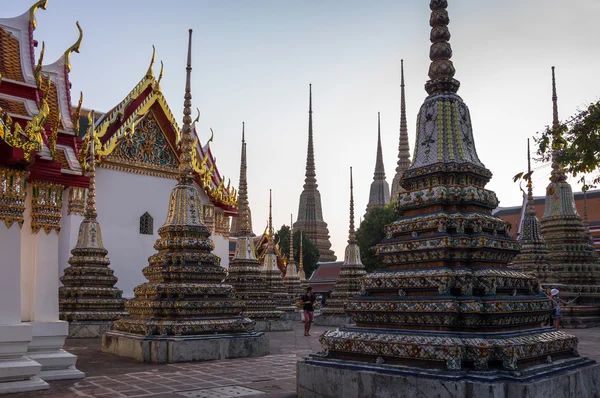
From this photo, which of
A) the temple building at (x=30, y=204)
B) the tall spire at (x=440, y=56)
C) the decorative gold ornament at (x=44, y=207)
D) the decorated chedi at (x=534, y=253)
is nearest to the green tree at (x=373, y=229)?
the decorated chedi at (x=534, y=253)

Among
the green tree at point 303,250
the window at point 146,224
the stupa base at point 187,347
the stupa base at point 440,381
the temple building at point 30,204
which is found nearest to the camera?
the stupa base at point 440,381

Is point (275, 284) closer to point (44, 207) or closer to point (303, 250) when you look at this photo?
point (44, 207)

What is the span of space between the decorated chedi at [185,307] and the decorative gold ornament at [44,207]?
2762 mm

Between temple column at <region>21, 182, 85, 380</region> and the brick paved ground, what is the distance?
0.36 meters

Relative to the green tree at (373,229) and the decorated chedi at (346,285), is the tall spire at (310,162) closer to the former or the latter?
the green tree at (373,229)

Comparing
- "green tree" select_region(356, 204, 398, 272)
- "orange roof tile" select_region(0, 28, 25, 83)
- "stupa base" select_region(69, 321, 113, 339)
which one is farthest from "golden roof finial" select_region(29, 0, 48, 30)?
"green tree" select_region(356, 204, 398, 272)

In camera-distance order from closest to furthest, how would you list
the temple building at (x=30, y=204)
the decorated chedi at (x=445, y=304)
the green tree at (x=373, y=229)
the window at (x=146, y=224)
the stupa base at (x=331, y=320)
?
the decorated chedi at (x=445, y=304) → the temple building at (x=30, y=204) → the stupa base at (x=331, y=320) → the window at (x=146, y=224) → the green tree at (x=373, y=229)

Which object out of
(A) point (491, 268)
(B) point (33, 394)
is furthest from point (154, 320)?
(A) point (491, 268)

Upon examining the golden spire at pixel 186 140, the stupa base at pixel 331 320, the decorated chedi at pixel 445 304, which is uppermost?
the golden spire at pixel 186 140

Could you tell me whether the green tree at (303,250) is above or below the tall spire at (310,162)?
below

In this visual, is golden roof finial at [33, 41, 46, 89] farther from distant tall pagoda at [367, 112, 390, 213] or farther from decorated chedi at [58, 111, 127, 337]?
distant tall pagoda at [367, 112, 390, 213]

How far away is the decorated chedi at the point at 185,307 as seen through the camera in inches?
385

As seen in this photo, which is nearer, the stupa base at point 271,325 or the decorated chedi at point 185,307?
the decorated chedi at point 185,307

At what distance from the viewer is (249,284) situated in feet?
59.4
